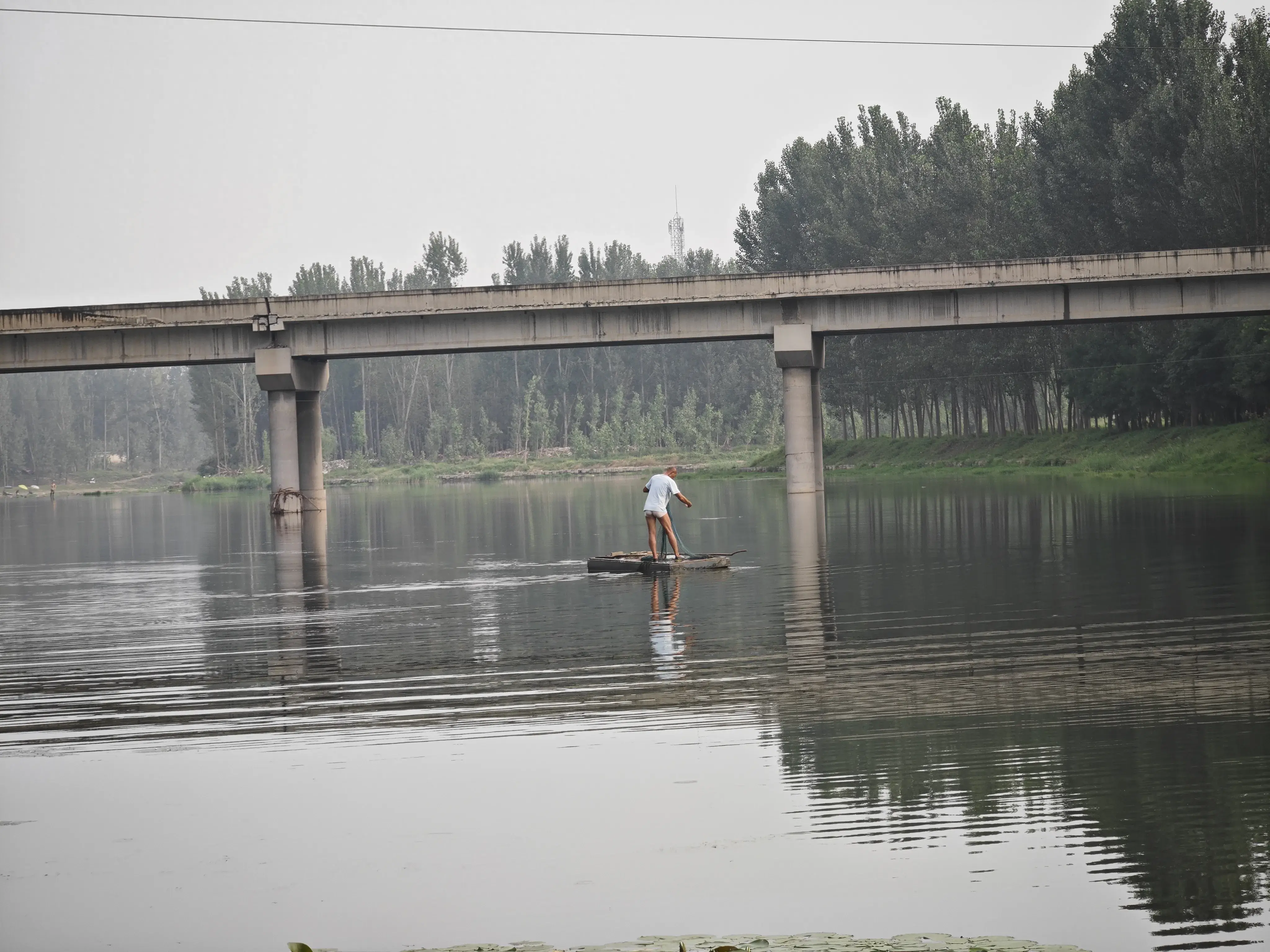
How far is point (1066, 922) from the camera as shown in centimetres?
710

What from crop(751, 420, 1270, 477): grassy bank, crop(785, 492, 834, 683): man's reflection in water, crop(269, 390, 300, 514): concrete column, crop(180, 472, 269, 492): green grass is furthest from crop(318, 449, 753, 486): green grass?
crop(785, 492, 834, 683): man's reflection in water

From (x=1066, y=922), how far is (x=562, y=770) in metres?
4.26

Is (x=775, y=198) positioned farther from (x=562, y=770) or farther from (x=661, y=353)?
(x=562, y=770)

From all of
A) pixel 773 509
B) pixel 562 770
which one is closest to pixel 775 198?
pixel 773 509

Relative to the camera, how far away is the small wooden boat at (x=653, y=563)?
2698cm

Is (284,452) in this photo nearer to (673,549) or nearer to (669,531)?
(673,549)

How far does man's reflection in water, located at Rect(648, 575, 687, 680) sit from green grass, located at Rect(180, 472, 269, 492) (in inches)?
4338

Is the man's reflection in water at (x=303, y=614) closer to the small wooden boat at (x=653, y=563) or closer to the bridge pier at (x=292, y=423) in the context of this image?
the small wooden boat at (x=653, y=563)

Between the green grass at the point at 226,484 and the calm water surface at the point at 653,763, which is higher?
the green grass at the point at 226,484

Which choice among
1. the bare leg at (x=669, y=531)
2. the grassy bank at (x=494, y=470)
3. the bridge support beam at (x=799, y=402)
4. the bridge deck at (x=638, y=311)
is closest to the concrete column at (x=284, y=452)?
the bridge deck at (x=638, y=311)

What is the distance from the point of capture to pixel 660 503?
28203mm

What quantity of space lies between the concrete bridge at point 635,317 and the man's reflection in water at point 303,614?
46.2ft

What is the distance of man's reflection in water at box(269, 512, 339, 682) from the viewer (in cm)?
1630

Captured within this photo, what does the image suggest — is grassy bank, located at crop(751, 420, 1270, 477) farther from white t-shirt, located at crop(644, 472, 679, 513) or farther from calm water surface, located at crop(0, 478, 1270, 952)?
calm water surface, located at crop(0, 478, 1270, 952)
